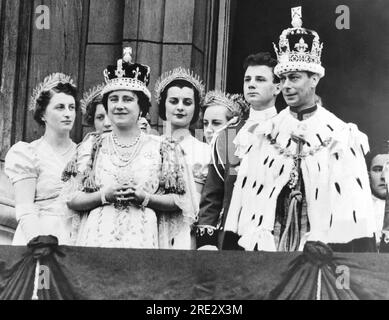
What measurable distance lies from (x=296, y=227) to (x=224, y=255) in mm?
653

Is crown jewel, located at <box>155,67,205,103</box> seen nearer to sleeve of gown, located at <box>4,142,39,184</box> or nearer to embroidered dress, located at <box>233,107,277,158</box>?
embroidered dress, located at <box>233,107,277,158</box>

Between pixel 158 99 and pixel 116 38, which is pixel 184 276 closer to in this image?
pixel 158 99

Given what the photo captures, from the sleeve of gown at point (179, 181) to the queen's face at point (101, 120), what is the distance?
52 cm

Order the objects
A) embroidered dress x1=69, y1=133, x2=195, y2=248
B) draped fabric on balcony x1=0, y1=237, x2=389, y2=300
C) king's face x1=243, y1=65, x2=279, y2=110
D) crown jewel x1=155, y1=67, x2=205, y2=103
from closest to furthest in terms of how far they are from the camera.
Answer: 1. draped fabric on balcony x1=0, y1=237, x2=389, y2=300
2. embroidered dress x1=69, y1=133, x2=195, y2=248
3. king's face x1=243, y1=65, x2=279, y2=110
4. crown jewel x1=155, y1=67, x2=205, y2=103

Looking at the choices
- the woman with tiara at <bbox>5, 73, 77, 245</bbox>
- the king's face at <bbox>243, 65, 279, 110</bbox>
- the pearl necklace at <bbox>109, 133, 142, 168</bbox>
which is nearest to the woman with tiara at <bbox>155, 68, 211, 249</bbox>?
the pearl necklace at <bbox>109, 133, 142, 168</bbox>

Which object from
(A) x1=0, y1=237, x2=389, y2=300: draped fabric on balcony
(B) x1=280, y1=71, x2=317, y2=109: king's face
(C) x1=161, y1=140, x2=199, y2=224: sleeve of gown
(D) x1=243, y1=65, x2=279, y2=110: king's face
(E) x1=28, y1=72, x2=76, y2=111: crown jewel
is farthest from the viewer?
(E) x1=28, y1=72, x2=76, y2=111: crown jewel

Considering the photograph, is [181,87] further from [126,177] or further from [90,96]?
[126,177]

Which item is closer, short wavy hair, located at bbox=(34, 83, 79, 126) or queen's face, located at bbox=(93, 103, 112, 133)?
queen's face, located at bbox=(93, 103, 112, 133)

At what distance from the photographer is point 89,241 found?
39.8ft

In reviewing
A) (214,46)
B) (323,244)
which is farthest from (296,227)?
(214,46)

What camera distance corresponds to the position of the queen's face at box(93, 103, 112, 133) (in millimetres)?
12555

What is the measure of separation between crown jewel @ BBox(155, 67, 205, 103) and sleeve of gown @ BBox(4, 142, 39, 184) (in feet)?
3.96

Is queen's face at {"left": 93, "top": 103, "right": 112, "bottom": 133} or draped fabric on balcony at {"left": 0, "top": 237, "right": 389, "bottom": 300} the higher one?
queen's face at {"left": 93, "top": 103, "right": 112, "bottom": 133}

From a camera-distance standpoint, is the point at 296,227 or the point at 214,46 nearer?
the point at 296,227
